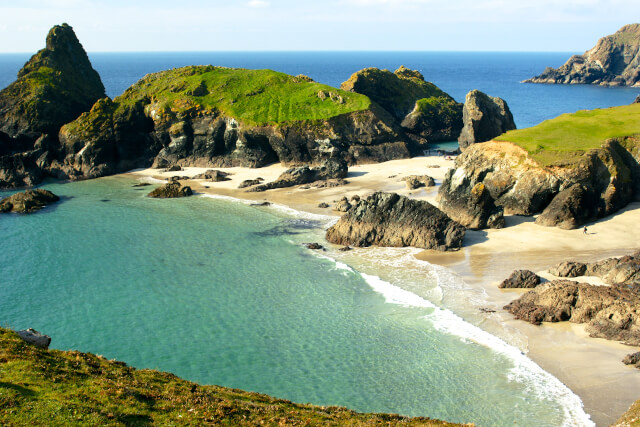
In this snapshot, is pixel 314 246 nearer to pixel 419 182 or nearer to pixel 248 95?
pixel 419 182

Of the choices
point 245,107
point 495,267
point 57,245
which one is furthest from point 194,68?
point 495,267

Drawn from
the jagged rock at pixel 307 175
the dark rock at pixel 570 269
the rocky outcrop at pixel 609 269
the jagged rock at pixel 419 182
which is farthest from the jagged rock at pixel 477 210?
the jagged rock at pixel 307 175

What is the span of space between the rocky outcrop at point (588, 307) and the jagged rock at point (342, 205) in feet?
74.3

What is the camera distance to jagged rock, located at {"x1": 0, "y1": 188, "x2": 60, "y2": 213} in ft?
169

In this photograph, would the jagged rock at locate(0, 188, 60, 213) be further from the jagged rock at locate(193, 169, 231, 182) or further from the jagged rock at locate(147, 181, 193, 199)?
the jagged rock at locate(193, 169, 231, 182)

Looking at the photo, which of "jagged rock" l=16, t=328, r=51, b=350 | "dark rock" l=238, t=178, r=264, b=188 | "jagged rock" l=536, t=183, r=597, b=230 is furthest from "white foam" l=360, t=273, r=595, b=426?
"dark rock" l=238, t=178, r=264, b=188

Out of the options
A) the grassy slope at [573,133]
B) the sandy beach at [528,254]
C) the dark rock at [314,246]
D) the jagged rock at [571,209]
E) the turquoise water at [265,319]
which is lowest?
the turquoise water at [265,319]

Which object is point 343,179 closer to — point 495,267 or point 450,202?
point 450,202

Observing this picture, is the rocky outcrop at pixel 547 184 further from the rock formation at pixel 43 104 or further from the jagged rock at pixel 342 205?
the rock formation at pixel 43 104

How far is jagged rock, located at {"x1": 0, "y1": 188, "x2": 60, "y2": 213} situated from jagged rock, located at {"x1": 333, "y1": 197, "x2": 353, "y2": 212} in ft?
101

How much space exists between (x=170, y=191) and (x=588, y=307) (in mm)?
44182

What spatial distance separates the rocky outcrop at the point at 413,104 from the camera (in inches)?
3302

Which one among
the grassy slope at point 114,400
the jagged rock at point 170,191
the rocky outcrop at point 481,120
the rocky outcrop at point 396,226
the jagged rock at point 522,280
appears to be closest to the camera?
the grassy slope at point 114,400

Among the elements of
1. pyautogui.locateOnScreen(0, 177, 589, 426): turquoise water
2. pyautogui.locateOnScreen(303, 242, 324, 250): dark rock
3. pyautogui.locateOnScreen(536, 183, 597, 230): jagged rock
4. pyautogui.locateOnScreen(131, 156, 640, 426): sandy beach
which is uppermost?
pyautogui.locateOnScreen(536, 183, 597, 230): jagged rock
